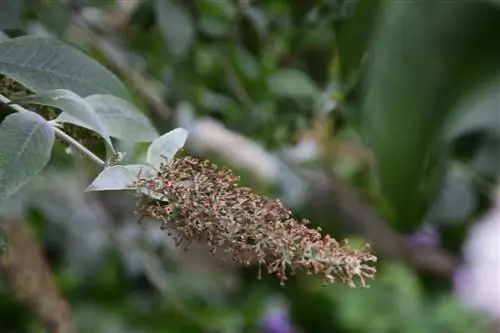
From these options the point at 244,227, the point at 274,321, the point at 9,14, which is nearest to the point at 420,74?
the point at 244,227

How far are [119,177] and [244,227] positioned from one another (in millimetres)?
61

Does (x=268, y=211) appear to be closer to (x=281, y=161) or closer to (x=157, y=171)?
(x=157, y=171)

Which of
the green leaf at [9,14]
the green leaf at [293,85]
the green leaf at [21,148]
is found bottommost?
the green leaf at [21,148]

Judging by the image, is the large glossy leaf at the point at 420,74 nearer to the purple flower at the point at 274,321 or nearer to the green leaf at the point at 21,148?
the green leaf at the point at 21,148

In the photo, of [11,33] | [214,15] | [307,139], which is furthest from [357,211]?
[11,33]

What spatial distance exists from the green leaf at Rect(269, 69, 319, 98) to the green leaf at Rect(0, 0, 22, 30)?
21.3 inches

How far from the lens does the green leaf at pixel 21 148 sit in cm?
37

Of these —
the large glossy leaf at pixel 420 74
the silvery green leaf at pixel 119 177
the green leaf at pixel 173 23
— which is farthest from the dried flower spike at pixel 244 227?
the green leaf at pixel 173 23

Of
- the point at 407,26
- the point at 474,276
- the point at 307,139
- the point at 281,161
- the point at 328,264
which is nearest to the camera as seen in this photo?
the point at 407,26

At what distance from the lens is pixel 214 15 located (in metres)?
0.89

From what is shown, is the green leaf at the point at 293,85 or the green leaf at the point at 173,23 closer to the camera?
the green leaf at the point at 173,23

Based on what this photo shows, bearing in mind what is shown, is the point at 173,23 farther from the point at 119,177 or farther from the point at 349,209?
the point at 349,209

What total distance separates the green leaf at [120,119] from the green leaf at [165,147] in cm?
3

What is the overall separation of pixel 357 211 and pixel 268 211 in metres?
1.67
